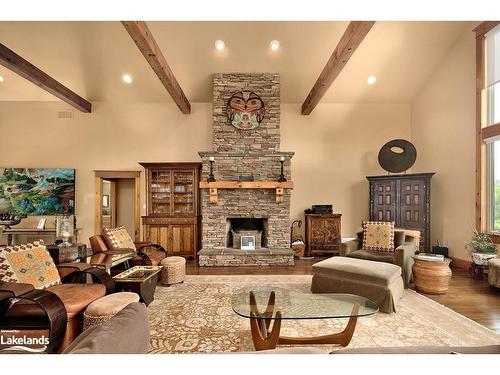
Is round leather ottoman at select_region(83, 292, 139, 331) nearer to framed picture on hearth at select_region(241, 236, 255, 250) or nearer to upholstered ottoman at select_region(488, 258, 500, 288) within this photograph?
framed picture on hearth at select_region(241, 236, 255, 250)

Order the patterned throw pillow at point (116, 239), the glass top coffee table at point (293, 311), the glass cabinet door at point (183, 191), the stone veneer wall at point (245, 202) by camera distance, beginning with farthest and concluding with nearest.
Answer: the glass cabinet door at point (183, 191)
the stone veneer wall at point (245, 202)
the patterned throw pillow at point (116, 239)
the glass top coffee table at point (293, 311)

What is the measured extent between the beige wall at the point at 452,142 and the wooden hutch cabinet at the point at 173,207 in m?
5.20

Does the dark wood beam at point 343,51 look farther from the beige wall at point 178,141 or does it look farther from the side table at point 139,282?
the side table at point 139,282

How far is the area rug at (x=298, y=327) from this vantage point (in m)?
2.33

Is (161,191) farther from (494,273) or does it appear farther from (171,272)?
(494,273)

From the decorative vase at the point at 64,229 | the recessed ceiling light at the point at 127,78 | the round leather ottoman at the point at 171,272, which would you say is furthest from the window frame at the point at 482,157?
the recessed ceiling light at the point at 127,78

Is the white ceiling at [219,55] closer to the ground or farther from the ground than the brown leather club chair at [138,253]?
farther from the ground

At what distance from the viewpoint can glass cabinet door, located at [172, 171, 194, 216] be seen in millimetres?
6008

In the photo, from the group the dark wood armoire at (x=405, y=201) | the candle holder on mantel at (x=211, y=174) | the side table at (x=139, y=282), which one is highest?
the candle holder on mantel at (x=211, y=174)

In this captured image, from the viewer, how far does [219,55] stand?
5363 mm

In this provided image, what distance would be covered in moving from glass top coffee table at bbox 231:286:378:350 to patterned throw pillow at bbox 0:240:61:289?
1839 mm

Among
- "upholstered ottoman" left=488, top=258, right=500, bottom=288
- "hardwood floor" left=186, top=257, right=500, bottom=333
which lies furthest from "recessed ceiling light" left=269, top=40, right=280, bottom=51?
"upholstered ottoman" left=488, top=258, right=500, bottom=288
